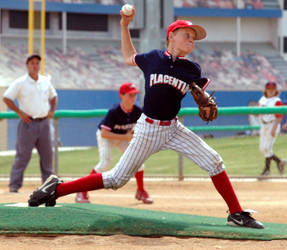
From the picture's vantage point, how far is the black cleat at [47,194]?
6.14 m

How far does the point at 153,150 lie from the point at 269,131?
263 inches

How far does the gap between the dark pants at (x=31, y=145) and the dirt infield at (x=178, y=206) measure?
339mm

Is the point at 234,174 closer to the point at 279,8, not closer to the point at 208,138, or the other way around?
the point at 208,138

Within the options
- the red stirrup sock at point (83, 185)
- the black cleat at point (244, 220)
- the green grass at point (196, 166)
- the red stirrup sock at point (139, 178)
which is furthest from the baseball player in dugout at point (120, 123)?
the green grass at point (196, 166)

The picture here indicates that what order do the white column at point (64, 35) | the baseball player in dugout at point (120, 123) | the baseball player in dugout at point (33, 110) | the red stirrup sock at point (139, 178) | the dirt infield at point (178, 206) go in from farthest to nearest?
the white column at point (64, 35), the baseball player in dugout at point (33, 110), the red stirrup sock at point (139, 178), the baseball player in dugout at point (120, 123), the dirt infield at point (178, 206)

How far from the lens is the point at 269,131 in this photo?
12242 mm

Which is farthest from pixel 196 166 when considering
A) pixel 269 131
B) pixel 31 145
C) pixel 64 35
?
pixel 64 35

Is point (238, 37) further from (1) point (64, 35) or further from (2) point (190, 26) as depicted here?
(2) point (190, 26)

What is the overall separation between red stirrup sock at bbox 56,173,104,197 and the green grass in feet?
21.4

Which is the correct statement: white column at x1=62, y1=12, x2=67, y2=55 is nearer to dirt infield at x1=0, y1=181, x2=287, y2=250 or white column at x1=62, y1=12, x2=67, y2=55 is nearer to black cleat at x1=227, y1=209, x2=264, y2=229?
dirt infield at x1=0, y1=181, x2=287, y2=250

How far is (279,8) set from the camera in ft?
143

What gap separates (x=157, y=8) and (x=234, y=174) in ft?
14.1

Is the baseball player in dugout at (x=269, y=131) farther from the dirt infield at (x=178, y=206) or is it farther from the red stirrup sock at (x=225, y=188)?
Result: the red stirrup sock at (x=225, y=188)

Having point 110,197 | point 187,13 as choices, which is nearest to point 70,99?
point 187,13
